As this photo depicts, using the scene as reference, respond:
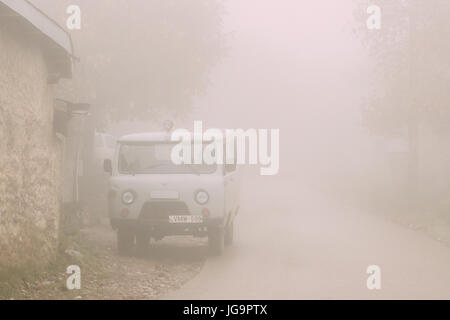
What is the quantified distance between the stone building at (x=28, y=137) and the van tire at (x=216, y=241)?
3053 millimetres

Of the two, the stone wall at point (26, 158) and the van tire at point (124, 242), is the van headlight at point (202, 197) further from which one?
the stone wall at point (26, 158)

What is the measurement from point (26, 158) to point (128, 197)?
3.08 metres

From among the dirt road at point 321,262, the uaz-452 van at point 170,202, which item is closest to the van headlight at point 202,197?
the uaz-452 van at point 170,202

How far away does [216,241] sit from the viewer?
39.3ft

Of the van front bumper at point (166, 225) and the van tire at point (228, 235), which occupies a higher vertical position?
the van front bumper at point (166, 225)

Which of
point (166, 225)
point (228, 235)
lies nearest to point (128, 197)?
point (166, 225)

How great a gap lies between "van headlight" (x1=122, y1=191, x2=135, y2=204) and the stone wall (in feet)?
5.52

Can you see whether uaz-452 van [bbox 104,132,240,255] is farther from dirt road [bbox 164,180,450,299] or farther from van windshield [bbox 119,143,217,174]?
dirt road [bbox 164,180,450,299]

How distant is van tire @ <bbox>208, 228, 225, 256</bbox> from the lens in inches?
466

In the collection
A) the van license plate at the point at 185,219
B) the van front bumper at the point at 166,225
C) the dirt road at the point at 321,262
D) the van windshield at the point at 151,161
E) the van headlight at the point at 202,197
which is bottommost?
the dirt road at the point at 321,262

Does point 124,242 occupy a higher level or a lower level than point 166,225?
lower

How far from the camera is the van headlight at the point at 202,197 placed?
455 inches

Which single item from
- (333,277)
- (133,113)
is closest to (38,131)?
(333,277)

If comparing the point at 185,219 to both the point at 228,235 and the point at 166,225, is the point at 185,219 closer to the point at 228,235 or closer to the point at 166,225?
the point at 166,225
